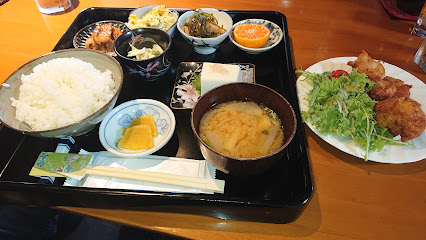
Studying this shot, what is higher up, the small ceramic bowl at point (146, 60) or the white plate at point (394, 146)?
the small ceramic bowl at point (146, 60)

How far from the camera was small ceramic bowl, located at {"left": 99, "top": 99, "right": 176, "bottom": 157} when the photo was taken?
138 cm

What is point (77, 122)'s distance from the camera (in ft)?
4.05

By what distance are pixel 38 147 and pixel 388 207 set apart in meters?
1.86

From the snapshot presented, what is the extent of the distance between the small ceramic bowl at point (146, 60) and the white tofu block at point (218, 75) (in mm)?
326

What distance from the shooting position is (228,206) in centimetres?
113

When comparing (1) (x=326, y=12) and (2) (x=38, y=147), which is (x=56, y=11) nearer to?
(2) (x=38, y=147)

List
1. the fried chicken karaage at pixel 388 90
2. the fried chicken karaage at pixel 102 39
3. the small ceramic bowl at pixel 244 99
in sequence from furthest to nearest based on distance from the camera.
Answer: the fried chicken karaage at pixel 102 39 < the fried chicken karaage at pixel 388 90 < the small ceramic bowl at pixel 244 99

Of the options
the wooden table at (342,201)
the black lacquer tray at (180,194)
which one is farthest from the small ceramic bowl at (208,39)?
the wooden table at (342,201)

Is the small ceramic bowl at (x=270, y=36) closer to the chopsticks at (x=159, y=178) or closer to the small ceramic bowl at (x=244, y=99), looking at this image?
the small ceramic bowl at (x=244, y=99)

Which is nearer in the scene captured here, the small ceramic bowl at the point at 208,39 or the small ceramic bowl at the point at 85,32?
the small ceramic bowl at the point at 208,39

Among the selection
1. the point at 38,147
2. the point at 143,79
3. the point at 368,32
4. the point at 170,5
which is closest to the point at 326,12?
the point at 368,32

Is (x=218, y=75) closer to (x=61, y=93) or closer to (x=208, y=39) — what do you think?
(x=208, y=39)

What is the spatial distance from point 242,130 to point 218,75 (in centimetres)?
45

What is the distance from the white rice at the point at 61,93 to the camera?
1.32m
